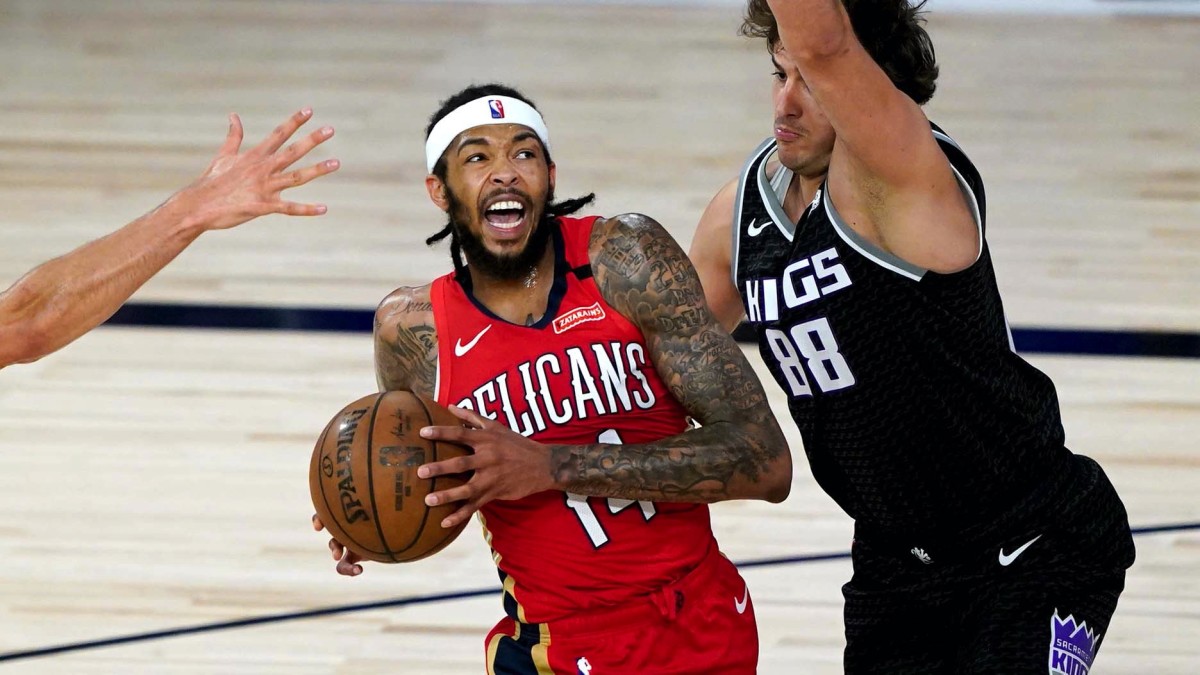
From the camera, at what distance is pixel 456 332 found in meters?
3.77

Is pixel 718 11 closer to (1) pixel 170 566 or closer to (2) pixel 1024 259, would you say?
(2) pixel 1024 259

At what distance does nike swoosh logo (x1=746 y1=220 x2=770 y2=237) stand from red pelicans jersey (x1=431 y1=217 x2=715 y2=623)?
339 mm

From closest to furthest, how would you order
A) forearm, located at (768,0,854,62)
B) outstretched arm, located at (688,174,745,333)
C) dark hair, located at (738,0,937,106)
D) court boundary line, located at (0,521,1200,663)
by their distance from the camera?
1. forearm, located at (768,0,854,62)
2. dark hair, located at (738,0,937,106)
3. outstretched arm, located at (688,174,745,333)
4. court boundary line, located at (0,521,1200,663)

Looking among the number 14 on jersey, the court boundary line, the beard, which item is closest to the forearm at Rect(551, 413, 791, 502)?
the number 14 on jersey

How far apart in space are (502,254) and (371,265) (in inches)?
175

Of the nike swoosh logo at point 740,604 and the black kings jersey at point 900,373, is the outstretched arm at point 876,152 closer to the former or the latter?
the black kings jersey at point 900,373

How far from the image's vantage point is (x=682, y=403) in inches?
146

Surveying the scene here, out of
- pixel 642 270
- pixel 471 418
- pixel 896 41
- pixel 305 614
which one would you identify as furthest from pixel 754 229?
pixel 305 614

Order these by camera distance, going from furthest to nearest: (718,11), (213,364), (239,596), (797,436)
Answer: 1. (718,11)
2. (213,364)
3. (797,436)
4. (239,596)

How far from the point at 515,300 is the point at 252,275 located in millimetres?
4448

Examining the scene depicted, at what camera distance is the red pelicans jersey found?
→ 370cm

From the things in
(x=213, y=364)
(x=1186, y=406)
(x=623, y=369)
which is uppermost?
(x=623, y=369)

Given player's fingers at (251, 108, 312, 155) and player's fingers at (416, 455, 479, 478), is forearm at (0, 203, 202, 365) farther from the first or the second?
player's fingers at (416, 455, 479, 478)

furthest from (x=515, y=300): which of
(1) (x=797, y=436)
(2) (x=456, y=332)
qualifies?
→ (1) (x=797, y=436)
